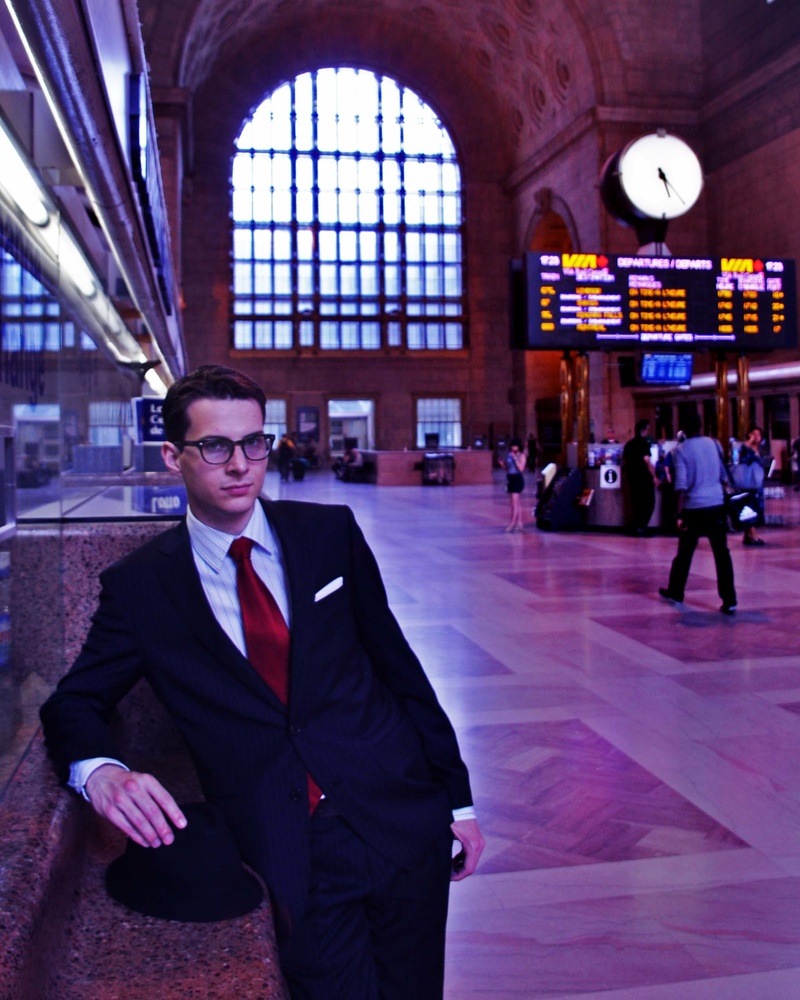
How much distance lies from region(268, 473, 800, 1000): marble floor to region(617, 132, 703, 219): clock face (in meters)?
11.1

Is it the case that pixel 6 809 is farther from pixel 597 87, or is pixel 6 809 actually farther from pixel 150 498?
pixel 597 87

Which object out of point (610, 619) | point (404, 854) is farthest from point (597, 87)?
point (404, 854)

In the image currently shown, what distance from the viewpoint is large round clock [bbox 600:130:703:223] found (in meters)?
18.2

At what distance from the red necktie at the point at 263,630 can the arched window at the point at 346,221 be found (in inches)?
1719

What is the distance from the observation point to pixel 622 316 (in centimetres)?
1608

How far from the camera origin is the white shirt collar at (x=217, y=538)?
1935mm

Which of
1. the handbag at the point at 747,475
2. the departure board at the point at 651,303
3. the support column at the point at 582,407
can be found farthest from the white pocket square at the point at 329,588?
the support column at the point at 582,407

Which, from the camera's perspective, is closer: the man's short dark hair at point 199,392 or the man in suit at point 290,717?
the man in suit at point 290,717

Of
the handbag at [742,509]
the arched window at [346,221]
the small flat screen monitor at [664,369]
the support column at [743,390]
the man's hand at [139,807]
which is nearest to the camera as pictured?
the man's hand at [139,807]

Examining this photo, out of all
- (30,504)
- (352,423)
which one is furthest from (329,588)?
(352,423)

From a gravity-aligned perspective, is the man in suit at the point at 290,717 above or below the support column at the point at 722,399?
below

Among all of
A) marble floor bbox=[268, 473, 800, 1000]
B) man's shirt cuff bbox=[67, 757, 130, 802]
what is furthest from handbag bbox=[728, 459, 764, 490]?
man's shirt cuff bbox=[67, 757, 130, 802]

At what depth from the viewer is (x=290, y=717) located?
183 cm

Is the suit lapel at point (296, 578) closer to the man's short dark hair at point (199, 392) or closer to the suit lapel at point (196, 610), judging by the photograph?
the suit lapel at point (196, 610)
